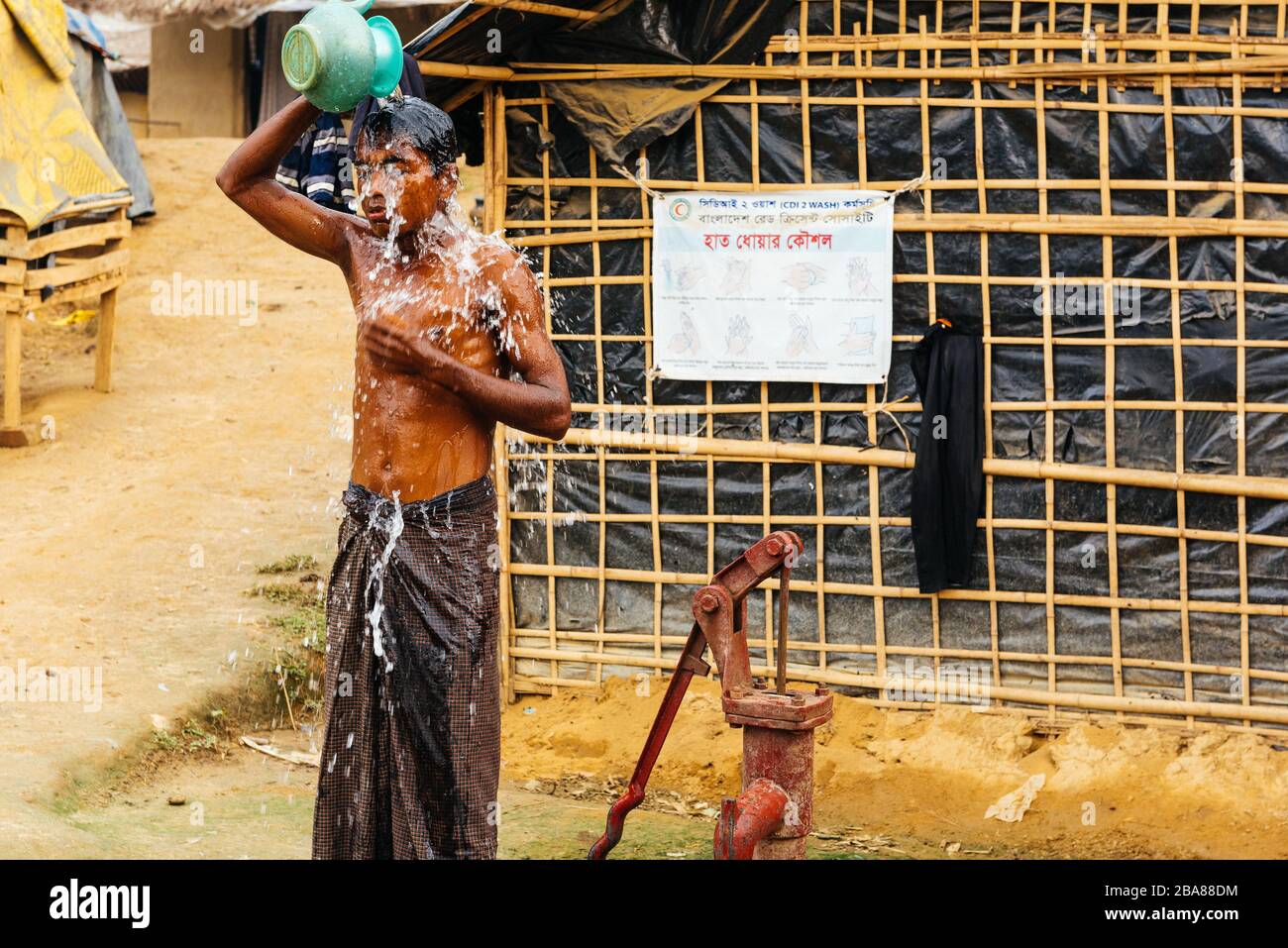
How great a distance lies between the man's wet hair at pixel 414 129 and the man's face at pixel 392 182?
0.01 metres

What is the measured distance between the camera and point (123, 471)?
8.95m

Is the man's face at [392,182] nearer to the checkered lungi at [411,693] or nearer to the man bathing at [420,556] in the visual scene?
the man bathing at [420,556]

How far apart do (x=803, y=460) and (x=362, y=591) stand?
11.8 ft

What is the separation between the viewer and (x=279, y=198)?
3.61 m

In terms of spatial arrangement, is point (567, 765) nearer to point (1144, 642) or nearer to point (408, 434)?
point (1144, 642)

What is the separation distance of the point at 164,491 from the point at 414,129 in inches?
228

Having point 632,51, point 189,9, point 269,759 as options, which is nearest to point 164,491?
point 269,759

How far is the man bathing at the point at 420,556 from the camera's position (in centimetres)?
335

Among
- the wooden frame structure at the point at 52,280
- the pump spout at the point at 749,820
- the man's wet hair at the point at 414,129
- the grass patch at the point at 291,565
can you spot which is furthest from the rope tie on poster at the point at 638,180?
the wooden frame structure at the point at 52,280

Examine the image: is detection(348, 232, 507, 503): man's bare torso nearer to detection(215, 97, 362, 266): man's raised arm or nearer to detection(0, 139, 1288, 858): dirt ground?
detection(215, 97, 362, 266): man's raised arm

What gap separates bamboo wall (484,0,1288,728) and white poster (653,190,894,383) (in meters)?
0.09

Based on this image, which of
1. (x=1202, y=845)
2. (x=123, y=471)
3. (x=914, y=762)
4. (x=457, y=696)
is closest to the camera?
(x=457, y=696)

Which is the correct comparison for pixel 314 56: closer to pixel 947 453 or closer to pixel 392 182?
pixel 392 182

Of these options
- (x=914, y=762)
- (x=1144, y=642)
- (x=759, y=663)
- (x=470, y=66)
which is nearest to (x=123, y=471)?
(x=470, y=66)
